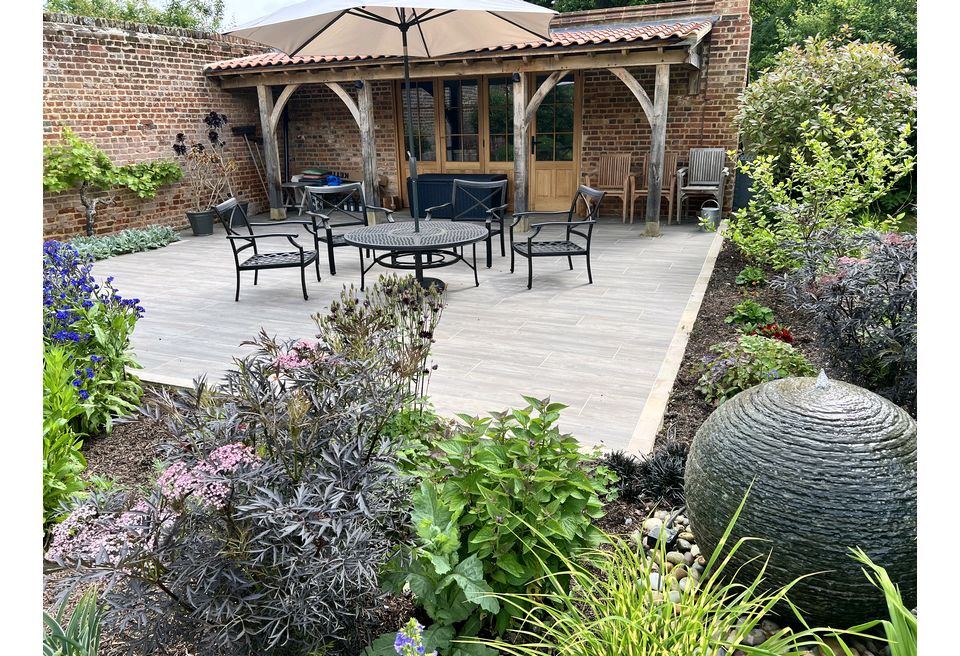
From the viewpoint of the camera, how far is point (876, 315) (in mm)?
2996

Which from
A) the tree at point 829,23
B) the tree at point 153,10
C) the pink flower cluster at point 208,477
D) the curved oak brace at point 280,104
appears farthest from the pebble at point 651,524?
the tree at point 153,10

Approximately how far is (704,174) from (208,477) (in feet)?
30.3

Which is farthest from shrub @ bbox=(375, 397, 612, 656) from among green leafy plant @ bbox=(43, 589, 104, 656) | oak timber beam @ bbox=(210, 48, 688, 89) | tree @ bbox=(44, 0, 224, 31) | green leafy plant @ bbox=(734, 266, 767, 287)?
tree @ bbox=(44, 0, 224, 31)

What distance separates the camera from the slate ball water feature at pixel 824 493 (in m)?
1.75

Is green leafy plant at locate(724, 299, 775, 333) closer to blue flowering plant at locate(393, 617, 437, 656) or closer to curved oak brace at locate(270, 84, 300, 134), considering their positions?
blue flowering plant at locate(393, 617, 437, 656)

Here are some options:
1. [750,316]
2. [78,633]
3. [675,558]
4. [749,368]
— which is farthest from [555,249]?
[78,633]

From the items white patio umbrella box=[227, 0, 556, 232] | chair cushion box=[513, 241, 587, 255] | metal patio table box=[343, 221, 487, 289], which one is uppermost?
white patio umbrella box=[227, 0, 556, 232]

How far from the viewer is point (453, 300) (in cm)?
580

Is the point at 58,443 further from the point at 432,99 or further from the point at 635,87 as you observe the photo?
the point at 432,99

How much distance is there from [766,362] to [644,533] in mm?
1525

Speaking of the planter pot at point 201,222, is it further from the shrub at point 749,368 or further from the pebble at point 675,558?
the pebble at point 675,558

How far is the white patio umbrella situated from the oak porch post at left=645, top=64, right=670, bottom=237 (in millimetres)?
3188

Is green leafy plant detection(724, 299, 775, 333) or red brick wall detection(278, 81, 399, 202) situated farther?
red brick wall detection(278, 81, 399, 202)

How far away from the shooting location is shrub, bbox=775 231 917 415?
2895 mm
